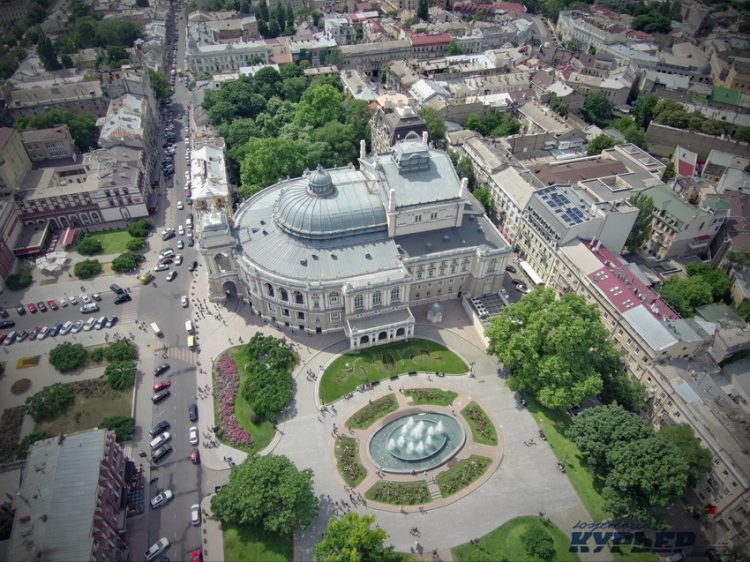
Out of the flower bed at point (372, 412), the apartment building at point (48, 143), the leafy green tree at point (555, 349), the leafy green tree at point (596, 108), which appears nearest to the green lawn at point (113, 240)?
the apartment building at point (48, 143)

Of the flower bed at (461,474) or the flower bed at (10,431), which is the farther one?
the flower bed at (10,431)

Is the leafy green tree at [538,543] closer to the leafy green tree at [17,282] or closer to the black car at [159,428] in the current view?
the black car at [159,428]

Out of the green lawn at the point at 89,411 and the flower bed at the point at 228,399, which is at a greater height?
the flower bed at the point at 228,399

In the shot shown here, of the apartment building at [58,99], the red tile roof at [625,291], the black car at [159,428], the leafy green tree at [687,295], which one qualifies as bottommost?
the black car at [159,428]

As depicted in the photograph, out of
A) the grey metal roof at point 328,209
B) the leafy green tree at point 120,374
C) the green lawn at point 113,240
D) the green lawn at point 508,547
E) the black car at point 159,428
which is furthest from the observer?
the green lawn at point 113,240

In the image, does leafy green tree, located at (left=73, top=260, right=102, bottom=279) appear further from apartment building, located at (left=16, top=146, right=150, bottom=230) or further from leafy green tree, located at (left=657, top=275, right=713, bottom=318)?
leafy green tree, located at (left=657, top=275, right=713, bottom=318)

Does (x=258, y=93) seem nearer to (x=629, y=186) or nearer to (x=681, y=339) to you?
(x=629, y=186)

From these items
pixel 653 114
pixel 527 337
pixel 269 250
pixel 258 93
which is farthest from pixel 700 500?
pixel 258 93
